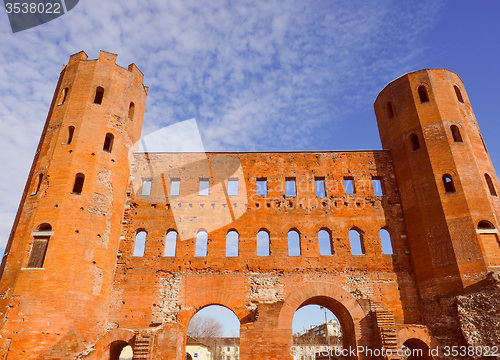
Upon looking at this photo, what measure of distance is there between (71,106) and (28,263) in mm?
7321

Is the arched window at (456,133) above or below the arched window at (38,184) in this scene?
above

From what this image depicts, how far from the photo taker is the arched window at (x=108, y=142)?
16.1m

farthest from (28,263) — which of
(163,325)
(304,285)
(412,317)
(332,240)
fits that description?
(412,317)

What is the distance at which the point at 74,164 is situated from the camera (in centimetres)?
1446

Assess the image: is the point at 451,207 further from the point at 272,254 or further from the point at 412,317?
the point at 272,254

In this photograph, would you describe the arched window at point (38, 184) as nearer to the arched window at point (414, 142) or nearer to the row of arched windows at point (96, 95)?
the row of arched windows at point (96, 95)

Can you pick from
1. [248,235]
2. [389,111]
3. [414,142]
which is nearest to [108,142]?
[248,235]

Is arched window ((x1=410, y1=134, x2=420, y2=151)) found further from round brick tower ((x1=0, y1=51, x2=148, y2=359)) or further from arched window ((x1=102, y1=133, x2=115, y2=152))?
arched window ((x1=102, y1=133, x2=115, y2=152))

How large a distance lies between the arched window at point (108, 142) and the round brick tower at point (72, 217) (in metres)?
0.05

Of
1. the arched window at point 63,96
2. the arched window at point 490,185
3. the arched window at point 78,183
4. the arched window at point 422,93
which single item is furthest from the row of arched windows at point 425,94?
the arched window at point 63,96

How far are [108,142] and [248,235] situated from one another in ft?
27.2

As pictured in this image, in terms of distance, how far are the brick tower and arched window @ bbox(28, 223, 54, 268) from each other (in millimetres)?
14965

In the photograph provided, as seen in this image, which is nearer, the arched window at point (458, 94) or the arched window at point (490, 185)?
the arched window at point (490, 185)

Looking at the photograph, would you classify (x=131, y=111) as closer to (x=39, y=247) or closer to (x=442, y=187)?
(x=39, y=247)
